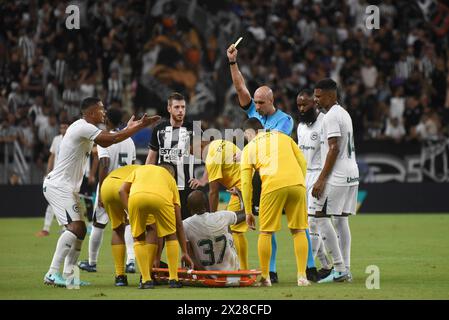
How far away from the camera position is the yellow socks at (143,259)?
11477 mm

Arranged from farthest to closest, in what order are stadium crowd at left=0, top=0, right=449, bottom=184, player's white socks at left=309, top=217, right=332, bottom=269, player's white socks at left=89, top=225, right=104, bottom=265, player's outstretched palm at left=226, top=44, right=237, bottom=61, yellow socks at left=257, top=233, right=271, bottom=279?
stadium crowd at left=0, top=0, right=449, bottom=184, player's white socks at left=89, top=225, right=104, bottom=265, player's white socks at left=309, top=217, right=332, bottom=269, player's outstretched palm at left=226, top=44, right=237, bottom=61, yellow socks at left=257, top=233, right=271, bottom=279

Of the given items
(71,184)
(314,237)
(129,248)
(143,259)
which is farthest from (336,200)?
(129,248)

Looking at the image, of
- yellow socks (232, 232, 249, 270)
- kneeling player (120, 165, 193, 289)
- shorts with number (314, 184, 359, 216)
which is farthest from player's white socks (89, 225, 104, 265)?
→ shorts with number (314, 184, 359, 216)

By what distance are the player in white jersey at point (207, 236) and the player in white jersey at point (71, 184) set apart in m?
1.39

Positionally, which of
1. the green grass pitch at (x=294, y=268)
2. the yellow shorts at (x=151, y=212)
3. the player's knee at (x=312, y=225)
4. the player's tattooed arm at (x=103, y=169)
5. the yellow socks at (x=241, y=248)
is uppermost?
the player's tattooed arm at (x=103, y=169)

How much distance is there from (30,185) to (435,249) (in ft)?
38.9

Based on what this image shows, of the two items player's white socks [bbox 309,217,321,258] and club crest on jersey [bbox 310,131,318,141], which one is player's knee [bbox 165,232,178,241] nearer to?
player's white socks [bbox 309,217,321,258]

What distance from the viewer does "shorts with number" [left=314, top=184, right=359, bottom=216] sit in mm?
12516

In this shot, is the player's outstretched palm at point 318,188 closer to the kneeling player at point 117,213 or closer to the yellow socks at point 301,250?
the yellow socks at point 301,250

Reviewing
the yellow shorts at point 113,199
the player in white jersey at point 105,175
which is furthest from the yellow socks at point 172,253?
the player in white jersey at point 105,175

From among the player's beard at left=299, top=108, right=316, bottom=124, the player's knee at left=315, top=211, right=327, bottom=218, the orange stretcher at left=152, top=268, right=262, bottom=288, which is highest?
the player's beard at left=299, top=108, right=316, bottom=124

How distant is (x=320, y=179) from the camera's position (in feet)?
40.8

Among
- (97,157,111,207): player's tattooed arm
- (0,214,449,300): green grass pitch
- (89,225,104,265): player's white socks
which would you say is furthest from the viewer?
(89,225,104,265): player's white socks

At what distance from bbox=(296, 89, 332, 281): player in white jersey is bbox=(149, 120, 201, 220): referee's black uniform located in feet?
Result: 5.37
